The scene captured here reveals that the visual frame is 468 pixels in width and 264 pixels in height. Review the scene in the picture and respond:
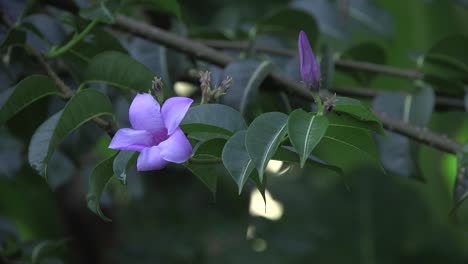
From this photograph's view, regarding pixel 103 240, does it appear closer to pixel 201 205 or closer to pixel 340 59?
pixel 201 205

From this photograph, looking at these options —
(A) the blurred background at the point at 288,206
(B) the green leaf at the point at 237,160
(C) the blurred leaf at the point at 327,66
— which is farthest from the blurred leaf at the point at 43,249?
(B) the green leaf at the point at 237,160

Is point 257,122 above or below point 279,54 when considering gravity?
above

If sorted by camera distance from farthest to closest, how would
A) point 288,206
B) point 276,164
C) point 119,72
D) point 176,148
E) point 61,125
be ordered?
point 288,206 < point 276,164 < point 119,72 < point 61,125 < point 176,148

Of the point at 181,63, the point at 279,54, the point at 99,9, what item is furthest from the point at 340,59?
the point at 99,9

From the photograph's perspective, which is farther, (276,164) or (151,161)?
(276,164)

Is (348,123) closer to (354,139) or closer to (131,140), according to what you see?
(354,139)

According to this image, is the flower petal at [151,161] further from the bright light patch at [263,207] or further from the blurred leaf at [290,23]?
the bright light patch at [263,207]

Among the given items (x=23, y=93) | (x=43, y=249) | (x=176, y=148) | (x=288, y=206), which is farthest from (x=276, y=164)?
(x=288, y=206)
